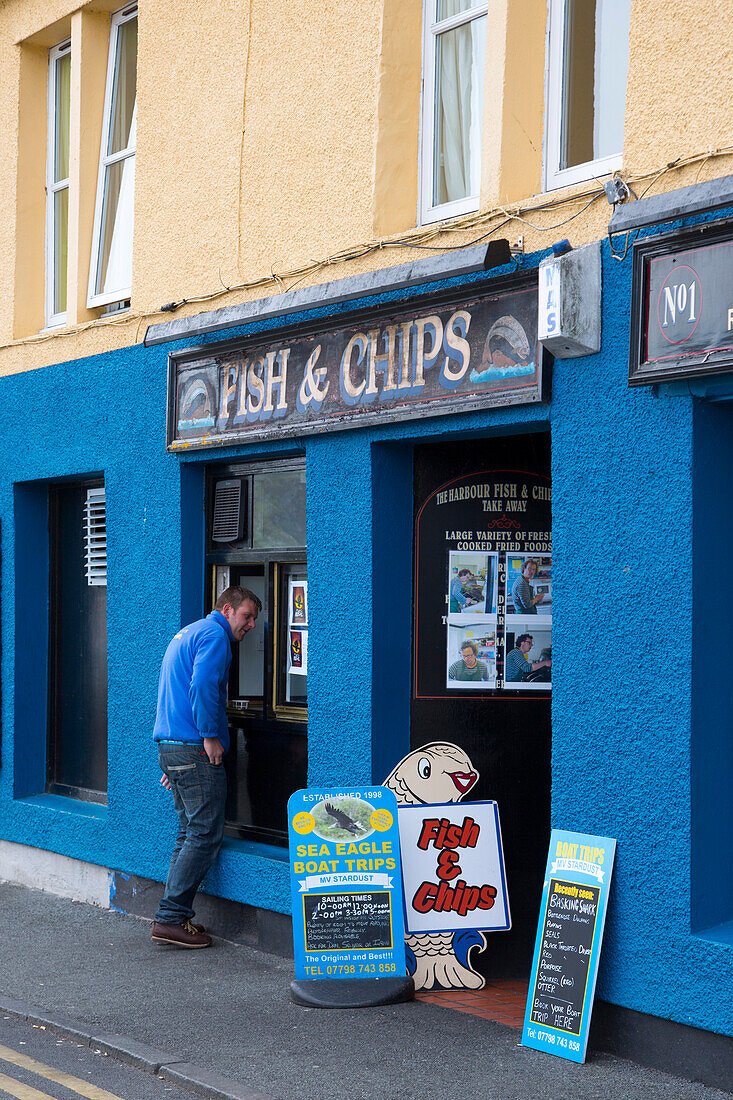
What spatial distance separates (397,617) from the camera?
6848mm

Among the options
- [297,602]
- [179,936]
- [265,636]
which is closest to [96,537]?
[265,636]

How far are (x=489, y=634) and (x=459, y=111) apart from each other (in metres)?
2.79

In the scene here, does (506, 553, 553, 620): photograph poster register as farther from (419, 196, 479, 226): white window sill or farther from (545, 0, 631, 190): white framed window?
(545, 0, 631, 190): white framed window

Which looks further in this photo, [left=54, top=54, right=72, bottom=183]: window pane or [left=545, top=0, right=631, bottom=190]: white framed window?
[left=54, top=54, right=72, bottom=183]: window pane

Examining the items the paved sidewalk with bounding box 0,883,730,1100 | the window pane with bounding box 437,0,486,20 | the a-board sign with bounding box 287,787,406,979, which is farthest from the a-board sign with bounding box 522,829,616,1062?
the window pane with bounding box 437,0,486,20

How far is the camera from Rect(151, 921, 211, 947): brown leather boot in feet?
24.6

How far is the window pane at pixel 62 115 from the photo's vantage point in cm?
1009

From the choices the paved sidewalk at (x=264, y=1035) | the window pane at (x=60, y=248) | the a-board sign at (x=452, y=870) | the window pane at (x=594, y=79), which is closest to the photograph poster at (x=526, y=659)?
the a-board sign at (x=452, y=870)

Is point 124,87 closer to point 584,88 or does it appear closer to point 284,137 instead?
point 284,137

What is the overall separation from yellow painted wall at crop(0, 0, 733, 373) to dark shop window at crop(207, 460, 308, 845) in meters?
1.21

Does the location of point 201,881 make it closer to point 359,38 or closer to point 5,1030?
point 5,1030

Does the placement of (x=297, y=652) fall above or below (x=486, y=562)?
below

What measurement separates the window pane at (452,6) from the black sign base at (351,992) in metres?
4.97

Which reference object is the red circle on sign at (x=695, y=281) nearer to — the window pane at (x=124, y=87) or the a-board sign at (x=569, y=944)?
the a-board sign at (x=569, y=944)
